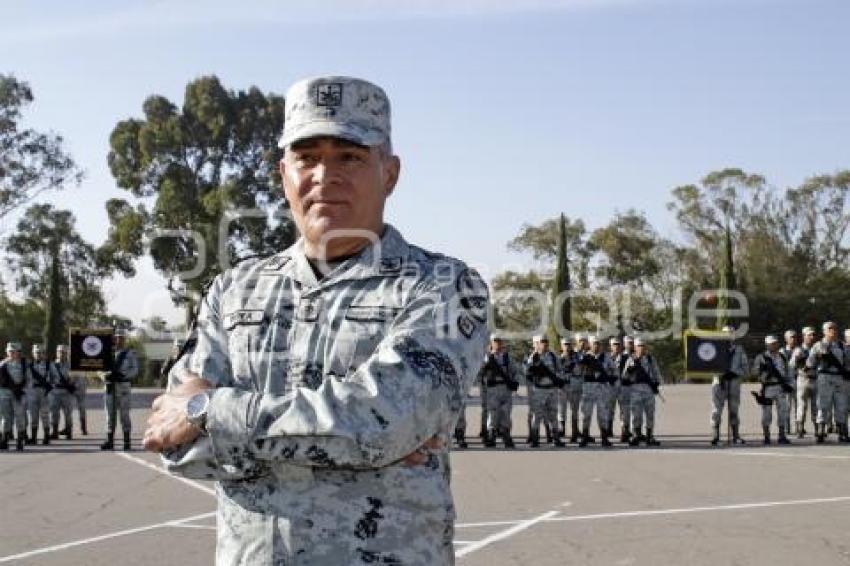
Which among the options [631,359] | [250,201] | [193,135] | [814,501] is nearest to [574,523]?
[814,501]

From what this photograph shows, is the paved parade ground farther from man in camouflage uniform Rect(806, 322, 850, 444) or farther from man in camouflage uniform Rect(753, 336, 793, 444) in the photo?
man in camouflage uniform Rect(806, 322, 850, 444)

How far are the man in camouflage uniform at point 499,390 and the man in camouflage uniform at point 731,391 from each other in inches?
132

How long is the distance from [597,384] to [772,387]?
2982 millimetres

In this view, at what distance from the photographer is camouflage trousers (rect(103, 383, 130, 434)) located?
17375 millimetres

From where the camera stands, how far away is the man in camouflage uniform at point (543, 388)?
18.3 metres

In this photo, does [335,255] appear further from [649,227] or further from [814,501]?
[649,227]

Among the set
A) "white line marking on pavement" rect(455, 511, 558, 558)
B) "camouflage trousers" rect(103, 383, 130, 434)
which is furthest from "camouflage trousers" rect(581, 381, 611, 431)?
"white line marking on pavement" rect(455, 511, 558, 558)

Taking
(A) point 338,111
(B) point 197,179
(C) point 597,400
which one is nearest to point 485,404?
(C) point 597,400

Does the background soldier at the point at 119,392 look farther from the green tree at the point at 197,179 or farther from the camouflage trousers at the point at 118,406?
the green tree at the point at 197,179

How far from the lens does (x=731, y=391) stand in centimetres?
1859

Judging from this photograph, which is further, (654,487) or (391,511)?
(654,487)

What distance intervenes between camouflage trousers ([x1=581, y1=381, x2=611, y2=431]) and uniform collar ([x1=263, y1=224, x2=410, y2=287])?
16.1 metres

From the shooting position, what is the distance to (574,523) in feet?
29.1

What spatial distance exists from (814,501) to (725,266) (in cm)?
4294
